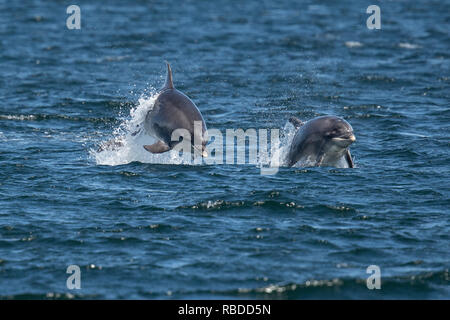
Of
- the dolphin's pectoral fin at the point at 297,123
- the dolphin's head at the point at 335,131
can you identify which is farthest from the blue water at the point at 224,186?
the dolphin's pectoral fin at the point at 297,123

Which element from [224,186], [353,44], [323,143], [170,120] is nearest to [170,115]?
[170,120]

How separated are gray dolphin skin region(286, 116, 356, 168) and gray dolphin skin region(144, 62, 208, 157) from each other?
2.25m

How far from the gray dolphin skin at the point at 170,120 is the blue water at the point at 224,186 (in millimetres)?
744

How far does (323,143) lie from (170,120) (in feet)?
10.7

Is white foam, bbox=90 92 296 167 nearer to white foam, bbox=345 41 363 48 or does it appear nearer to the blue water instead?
the blue water

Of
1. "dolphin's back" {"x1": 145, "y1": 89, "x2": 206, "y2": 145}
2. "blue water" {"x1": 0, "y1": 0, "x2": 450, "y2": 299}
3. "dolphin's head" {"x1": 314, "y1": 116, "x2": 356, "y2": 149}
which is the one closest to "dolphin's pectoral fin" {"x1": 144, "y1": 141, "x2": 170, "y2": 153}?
"dolphin's back" {"x1": 145, "y1": 89, "x2": 206, "y2": 145}

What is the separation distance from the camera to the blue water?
12469 mm

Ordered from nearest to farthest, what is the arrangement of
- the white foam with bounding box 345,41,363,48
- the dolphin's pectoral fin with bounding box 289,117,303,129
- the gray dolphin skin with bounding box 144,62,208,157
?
the gray dolphin skin with bounding box 144,62,208,157, the dolphin's pectoral fin with bounding box 289,117,303,129, the white foam with bounding box 345,41,363,48

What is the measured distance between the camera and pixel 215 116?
24.0m

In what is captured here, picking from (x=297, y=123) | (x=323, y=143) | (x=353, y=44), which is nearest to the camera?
(x=323, y=143)

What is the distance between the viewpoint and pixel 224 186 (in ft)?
55.0

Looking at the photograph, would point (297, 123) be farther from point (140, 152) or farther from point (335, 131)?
point (140, 152)

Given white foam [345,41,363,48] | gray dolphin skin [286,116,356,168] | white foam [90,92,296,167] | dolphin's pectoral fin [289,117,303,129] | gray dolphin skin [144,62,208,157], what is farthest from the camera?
white foam [345,41,363,48]

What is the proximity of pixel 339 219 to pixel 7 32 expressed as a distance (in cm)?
3117
